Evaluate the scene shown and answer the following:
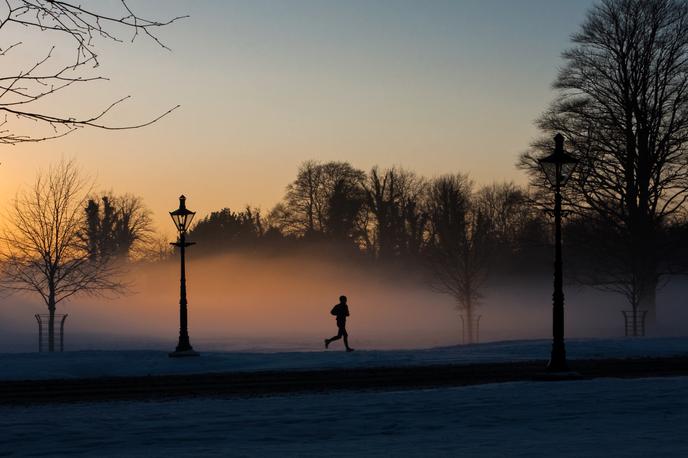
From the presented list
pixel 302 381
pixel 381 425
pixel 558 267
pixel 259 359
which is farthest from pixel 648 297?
pixel 381 425

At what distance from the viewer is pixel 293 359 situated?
25.0m

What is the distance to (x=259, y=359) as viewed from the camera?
81.9 ft

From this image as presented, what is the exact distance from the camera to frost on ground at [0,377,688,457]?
33.5 feet

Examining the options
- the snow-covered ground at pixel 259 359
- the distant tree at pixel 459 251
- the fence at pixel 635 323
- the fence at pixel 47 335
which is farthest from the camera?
the distant tree at pixel 459 251

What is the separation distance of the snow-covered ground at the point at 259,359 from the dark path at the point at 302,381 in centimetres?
178

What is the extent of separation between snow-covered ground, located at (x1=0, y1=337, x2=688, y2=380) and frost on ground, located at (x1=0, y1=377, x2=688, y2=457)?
25.9 feet

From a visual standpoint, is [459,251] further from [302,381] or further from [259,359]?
[302,381]

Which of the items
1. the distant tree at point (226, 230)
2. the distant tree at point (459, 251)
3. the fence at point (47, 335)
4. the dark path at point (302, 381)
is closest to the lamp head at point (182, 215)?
the dark path at point (302, 381)

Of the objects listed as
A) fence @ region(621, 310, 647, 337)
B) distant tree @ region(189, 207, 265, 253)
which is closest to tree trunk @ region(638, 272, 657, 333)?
fence @ region(621, 310, 647, 337)

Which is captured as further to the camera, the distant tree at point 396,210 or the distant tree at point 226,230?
the distant tree at point 226,230

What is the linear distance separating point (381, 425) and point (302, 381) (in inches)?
290

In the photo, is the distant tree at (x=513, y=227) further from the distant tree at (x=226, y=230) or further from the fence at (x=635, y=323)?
the distant tree at (x=226, y=230)

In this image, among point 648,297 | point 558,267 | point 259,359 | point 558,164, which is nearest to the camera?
point 558,164

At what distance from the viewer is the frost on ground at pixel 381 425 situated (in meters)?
10.2
